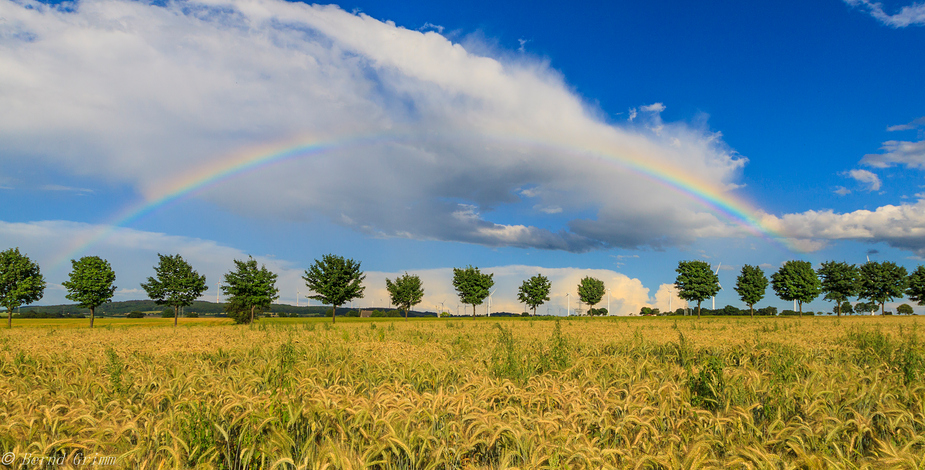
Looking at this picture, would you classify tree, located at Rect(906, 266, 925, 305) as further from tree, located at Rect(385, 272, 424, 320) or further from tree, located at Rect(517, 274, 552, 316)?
tree, located at Rect(385, 272, 424, 320)

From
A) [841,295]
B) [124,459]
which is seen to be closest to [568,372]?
[124,459]

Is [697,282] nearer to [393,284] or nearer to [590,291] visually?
[590,291]

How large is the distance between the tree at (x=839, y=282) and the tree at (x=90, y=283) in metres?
159

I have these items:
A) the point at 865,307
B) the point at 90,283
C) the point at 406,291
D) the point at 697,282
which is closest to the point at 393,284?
the point at 406,291

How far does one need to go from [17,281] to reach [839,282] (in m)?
176

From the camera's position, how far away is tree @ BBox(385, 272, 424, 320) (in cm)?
10638

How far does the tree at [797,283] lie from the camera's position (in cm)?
10862

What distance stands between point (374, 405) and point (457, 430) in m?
0.95

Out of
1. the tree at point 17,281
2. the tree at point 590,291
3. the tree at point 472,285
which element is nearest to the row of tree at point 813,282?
the tree at point 590,291

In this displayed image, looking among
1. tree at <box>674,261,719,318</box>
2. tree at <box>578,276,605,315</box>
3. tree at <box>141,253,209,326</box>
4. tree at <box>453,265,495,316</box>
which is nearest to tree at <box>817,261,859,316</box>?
tree at <box>674,261,719,318</box>

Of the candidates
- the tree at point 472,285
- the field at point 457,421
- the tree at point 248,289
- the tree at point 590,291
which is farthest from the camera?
the tree at point 590,291

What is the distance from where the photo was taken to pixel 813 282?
109m

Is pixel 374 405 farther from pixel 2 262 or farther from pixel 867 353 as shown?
pixel 2 262

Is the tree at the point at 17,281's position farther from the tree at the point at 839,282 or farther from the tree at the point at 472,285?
the tree at the point at 839,282
